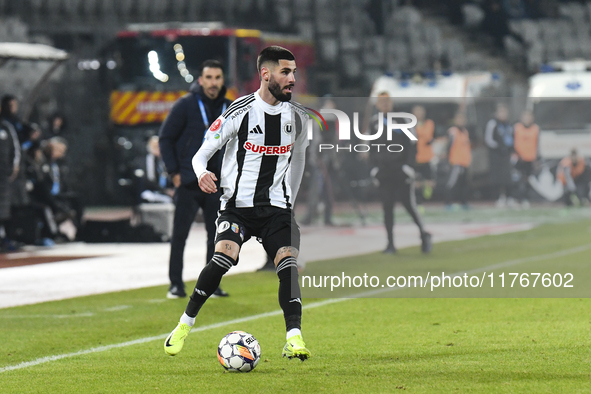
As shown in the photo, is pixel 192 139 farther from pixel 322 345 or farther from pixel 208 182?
Answer: pixel 208 182

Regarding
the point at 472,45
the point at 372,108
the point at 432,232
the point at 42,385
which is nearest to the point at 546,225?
the point at 432,232

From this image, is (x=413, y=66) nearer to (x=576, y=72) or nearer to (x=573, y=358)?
(x=576, y=72)

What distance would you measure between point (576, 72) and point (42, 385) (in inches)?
755

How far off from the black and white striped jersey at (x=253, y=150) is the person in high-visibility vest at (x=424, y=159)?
4.79m

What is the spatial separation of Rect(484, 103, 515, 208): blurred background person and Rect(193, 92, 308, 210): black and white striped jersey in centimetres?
564

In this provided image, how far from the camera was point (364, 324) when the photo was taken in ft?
25.2

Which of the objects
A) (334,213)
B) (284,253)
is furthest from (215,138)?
(334,213)

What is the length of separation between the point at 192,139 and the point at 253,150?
2.79 m

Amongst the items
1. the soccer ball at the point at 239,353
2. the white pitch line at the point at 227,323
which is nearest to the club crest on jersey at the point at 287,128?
the soccer ball at the point at 239,353

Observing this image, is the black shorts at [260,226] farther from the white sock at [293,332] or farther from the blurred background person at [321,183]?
the blurred background person at [321,183]

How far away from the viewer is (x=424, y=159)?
12086 mm

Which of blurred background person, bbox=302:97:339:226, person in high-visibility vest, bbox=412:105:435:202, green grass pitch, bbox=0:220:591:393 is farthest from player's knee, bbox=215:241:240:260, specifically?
person in high-visibility vest, bbox=412:105:435:202

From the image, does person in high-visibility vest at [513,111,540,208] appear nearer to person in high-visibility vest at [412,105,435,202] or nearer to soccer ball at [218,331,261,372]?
person in high-visibility vest at [412,105,435,202]

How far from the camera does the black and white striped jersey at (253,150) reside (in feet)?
20.4
